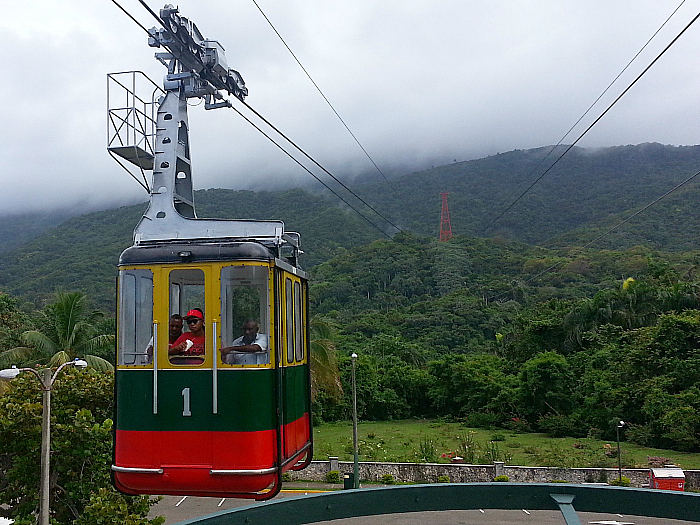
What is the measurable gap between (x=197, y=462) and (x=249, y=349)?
0.80 m

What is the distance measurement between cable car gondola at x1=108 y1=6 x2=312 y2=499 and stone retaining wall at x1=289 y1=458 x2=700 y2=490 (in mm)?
21267

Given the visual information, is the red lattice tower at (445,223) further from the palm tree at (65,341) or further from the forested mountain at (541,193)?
the palm tree at (65,341)

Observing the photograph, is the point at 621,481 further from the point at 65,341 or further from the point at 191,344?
the point at 191,344

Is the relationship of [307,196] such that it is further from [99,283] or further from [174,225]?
[174,225]

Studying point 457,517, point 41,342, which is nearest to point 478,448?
point 457,517

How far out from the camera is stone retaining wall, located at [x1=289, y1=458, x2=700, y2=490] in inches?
969

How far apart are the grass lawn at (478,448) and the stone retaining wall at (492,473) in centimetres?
125

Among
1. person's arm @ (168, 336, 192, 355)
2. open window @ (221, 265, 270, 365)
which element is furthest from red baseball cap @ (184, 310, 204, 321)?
open window @ (221, 265, 270, 365)

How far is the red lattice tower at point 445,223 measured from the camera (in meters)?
95.6

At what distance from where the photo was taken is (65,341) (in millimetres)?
21812

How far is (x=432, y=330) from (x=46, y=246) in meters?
45.5

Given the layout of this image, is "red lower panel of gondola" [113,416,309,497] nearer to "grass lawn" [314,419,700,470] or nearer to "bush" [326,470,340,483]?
"bush" [326,470,340,483]

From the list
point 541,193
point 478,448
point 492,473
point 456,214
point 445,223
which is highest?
point 541,193

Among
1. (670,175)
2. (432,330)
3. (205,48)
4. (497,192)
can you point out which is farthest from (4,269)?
(670,175)
